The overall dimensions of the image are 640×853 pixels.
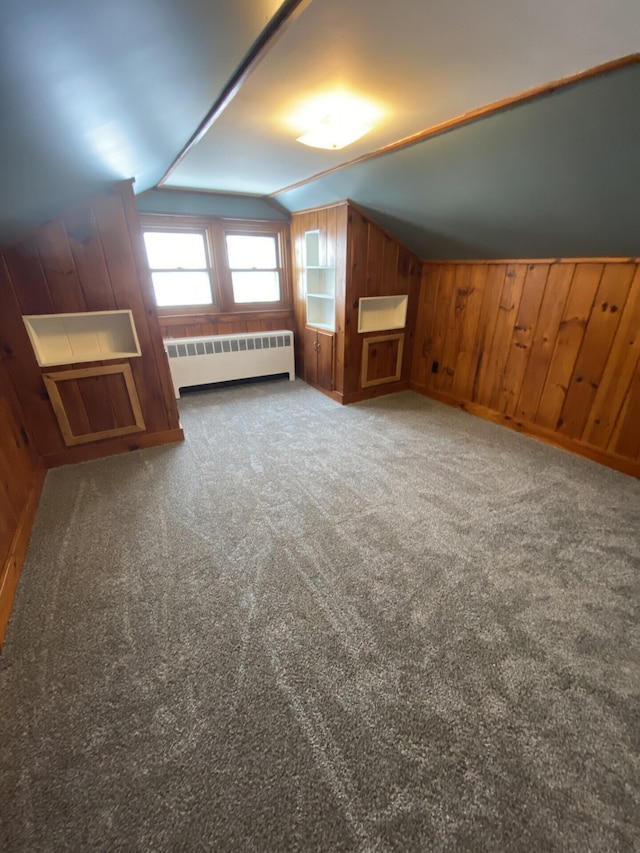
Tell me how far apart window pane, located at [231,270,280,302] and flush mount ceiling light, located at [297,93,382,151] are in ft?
7.62

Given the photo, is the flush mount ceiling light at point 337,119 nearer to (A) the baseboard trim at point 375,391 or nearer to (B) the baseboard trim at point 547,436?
(A) the baseboard trim at point 375,391

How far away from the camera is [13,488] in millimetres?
1917

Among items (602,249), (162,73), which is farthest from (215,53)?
(602,249)

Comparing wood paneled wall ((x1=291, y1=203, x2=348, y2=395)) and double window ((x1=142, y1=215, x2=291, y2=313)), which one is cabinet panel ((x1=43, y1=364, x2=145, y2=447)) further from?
wood paneled wall ((x1=291, y1=203, x2=348, y2=395))

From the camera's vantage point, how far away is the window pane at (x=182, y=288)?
3.76 meters

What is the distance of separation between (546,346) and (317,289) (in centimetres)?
250

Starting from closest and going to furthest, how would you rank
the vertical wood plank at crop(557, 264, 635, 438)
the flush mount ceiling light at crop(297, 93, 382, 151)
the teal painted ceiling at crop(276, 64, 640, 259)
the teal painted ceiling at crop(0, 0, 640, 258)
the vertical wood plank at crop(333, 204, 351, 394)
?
the teal painted ceiling at crop(0, 0, 640, 258)
the teal painted ceiling at crop(276, 64, 640, 259)
the flush mount ceiling light at crop(297, 93, 382, 151)
the vertical wood plank at crop(557, 264, 635, 438)
the vertical wood plank at crop(333, 204, 351, 394)

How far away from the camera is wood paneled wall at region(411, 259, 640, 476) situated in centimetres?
239

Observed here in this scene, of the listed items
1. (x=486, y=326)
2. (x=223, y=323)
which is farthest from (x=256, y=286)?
(x=486, y=326)

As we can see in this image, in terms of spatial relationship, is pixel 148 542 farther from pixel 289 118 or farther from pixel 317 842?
pixel 289 118

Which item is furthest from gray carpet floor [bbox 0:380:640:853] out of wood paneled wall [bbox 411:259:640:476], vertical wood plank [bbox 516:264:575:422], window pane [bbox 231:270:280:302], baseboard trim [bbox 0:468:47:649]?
window pane [bbox 231:270:280:302]

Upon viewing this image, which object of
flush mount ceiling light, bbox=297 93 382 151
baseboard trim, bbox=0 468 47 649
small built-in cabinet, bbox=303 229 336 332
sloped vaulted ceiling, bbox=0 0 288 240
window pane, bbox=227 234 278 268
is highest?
flush mount ceiling light, bbox=297 93 382 151

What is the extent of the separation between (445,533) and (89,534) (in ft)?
6.56

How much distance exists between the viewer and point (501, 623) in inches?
56.8
